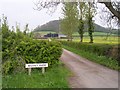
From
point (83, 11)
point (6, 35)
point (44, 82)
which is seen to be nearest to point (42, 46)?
point (6, 35)

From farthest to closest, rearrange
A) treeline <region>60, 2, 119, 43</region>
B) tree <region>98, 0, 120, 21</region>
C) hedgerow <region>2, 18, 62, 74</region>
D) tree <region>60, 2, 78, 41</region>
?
tree <region>60, 2, 78, 41</region> → treeline <region>60, 2, 119, 43</region> → tree <region>98, 0, 120, 21</region> → hedgerow <region>2, 18, 62, 74</region>

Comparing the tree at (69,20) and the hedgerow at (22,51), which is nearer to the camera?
the hedgerow at (22,51)

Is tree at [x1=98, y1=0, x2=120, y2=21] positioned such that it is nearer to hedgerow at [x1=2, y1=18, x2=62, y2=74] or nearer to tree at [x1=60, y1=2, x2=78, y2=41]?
hedgerow at [x1=2, y1=18, x2=62, y2=74]

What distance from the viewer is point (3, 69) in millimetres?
14281

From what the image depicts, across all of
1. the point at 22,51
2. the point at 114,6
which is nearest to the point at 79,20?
the point at 114,6

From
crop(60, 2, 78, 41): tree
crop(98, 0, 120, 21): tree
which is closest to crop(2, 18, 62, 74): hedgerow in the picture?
crop(98, 0, 120, 21): tree

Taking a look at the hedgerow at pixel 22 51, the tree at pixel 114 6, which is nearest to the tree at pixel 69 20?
the tree at pixel 114 6

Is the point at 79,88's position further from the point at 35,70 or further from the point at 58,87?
the point at 35,70

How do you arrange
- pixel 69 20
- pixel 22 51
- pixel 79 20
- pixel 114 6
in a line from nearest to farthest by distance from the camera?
pixel 22 51 → pixel 114 6 → pixel 79 20 → pixel 69 20

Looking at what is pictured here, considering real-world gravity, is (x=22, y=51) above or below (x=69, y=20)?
below

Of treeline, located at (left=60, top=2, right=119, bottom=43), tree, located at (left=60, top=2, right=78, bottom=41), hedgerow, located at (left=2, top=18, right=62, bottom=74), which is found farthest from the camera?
tree, located at (left=60, top=2, right=78, bottom=41)

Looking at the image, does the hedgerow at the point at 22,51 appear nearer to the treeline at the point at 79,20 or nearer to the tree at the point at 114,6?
the tree at the point at 114,6

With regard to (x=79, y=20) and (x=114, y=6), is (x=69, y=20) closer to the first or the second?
(x=79, y=20)

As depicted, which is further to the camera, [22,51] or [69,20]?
[69,20]
